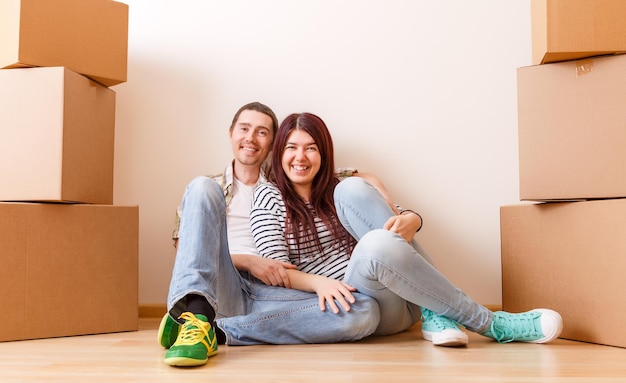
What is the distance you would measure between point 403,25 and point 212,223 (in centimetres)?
98

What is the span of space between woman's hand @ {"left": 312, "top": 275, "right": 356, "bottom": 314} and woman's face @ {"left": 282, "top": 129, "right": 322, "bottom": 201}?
0.94ft

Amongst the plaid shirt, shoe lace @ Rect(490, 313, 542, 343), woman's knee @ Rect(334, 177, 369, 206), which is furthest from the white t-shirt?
shoe lace @ Rect(490, 313, 542, 343)

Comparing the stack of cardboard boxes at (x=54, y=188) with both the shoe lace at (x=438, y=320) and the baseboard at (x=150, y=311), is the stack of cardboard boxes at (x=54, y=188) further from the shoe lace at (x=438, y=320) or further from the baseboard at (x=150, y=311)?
the shoe lace at (x=438, y=320)

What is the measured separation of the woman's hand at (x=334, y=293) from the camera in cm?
142

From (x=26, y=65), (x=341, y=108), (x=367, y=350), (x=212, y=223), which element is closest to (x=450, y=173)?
(x=341, y=108)

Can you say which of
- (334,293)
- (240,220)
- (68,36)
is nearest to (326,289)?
(334,293)

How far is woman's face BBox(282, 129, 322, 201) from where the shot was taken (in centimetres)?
164

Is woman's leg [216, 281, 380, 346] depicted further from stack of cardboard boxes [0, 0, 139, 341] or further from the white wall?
the white wall

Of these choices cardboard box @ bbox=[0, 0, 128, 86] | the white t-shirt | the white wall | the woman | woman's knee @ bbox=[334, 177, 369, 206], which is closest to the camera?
the woman

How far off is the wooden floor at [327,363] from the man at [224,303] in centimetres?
3

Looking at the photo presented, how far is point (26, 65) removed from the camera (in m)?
1.59

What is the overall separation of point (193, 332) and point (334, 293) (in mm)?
349

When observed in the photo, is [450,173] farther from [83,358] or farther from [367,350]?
[83,358]

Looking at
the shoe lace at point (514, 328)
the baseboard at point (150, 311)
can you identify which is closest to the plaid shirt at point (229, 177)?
the baseboard at point (150, 311)
